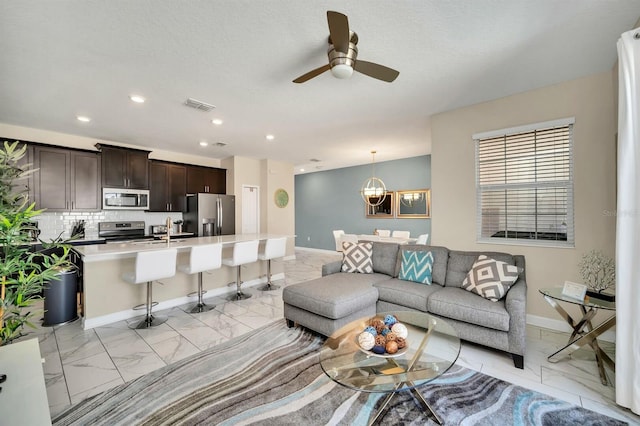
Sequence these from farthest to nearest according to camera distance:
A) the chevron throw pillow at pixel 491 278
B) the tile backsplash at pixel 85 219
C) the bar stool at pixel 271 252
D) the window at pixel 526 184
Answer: the tile backsplash at pixel 85 219 < the bar stool at pixel 271 252 < the window at pixel 526 184 < the chevron throw pillow at pixel 491 278

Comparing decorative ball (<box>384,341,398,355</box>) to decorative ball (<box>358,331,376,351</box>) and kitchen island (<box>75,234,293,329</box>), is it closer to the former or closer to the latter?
decorative ball (<box>358,331,376,351</box>)

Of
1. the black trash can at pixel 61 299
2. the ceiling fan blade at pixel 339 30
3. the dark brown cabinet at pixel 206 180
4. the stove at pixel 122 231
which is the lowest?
the black trash can at pixel 61 299

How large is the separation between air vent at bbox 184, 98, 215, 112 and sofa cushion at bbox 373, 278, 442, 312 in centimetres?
305

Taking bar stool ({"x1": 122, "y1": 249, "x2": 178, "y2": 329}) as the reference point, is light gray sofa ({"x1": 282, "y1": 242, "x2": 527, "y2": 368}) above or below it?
below

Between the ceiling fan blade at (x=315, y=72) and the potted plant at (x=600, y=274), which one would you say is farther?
the potted plant at (x=600, y=274)

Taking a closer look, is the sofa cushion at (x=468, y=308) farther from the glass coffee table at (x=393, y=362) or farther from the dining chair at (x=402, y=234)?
the dining chair at (x=402, y=234)

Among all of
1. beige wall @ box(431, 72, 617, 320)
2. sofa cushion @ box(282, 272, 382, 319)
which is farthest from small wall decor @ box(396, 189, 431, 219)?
sofa cushion @ box(282, 272, 382, 319)

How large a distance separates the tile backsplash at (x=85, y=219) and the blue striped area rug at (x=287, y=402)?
3.49 m

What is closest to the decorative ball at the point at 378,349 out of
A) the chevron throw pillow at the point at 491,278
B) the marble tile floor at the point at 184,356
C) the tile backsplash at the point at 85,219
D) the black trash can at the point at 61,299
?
the marble tile floor at the point at 184,356

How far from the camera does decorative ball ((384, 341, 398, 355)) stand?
1.68 m

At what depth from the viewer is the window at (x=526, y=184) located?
3045 mm

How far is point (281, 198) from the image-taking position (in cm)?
739

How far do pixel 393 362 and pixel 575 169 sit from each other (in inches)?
116

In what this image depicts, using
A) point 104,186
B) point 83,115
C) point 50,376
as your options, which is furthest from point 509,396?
point 104,186
